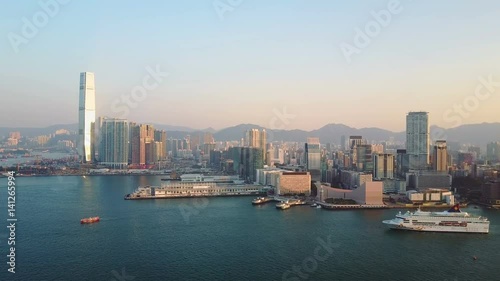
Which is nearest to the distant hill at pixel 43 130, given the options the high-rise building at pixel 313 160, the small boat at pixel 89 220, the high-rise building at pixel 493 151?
the high-rise building at pixel 313 160

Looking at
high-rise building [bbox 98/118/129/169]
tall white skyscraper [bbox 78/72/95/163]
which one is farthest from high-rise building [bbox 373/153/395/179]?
tall white skyscraper [bbox 78/72/95/163]

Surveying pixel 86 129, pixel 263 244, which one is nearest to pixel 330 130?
pixel 86 129

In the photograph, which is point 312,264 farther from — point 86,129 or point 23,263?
point 86,129

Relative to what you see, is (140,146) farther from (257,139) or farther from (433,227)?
(433,227)

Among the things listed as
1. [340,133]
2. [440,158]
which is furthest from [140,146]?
[340,133]

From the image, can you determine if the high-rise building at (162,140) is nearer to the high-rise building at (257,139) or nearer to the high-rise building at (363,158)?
the high-rise building at (257,139)
